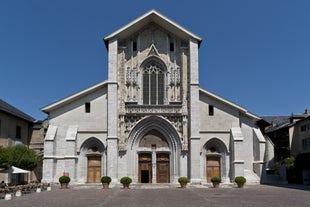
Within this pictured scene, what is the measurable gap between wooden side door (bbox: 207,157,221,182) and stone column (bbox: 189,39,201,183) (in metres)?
2.23

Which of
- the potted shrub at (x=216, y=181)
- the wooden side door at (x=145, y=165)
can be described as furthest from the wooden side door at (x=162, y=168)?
the potted shrub at (x=216, y=181)

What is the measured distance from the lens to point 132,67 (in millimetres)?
38250

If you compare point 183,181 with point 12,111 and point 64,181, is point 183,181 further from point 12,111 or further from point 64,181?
point 12,111

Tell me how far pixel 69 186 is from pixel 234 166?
1568cm

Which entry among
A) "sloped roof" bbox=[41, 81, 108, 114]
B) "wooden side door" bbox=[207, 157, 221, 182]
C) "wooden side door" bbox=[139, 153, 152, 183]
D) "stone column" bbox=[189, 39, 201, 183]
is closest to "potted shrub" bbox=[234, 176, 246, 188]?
"stone column" bbox=[189, 39, 201, 183]

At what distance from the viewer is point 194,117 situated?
3666 centimetres

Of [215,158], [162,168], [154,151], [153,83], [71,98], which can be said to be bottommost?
[162,168]

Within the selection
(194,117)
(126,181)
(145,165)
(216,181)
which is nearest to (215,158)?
(194,117)

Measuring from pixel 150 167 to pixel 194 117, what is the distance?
6799 mm

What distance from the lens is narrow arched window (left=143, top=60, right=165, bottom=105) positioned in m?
37.9

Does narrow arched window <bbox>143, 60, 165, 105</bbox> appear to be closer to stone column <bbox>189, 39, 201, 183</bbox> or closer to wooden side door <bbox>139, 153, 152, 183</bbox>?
A: stone column <bbox>189, 39, 201, 183</bbox>

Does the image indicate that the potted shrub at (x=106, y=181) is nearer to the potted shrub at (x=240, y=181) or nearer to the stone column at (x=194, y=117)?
the stone column at (x=194, y=117)

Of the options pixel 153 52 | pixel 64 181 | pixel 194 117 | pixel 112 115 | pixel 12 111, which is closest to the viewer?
pixel 64 181

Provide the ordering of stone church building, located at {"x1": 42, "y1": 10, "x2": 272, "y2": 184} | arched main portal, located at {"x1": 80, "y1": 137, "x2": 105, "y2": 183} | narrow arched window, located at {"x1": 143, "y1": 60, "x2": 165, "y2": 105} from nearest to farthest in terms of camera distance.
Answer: stone church building, located at {"x1": 42, "y1": 10, "x2": 272, "y2": 184}, arched main portal, located at {"x1": 80, "y1": 137, "x2": 105, "y2": 183}, narrow arched window, located at {"x1": 143, "y1": 60, "x2": 165, "y2": 105}
